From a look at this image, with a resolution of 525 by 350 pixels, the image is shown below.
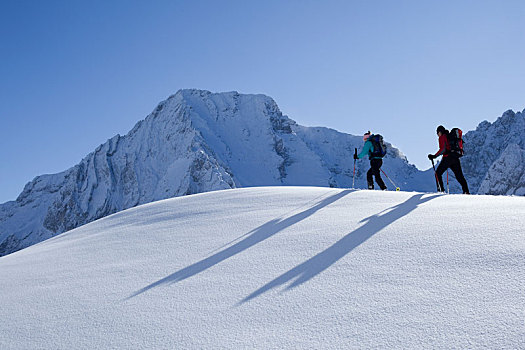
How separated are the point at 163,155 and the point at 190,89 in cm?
3027

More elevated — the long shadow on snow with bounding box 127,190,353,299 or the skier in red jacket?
the skier in red jacket

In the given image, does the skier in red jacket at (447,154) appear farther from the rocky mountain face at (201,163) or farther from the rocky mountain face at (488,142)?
the rocky mountain face at (488,142)

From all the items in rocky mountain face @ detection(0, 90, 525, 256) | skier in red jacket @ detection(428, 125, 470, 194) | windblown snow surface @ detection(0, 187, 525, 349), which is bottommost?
windblown snow surface @ detection(0, 187, 525, 349)

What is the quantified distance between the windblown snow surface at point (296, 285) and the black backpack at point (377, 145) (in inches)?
178

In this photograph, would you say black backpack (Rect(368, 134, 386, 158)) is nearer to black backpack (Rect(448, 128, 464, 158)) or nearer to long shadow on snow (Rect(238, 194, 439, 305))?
black backpack (Rect(448, 128, 464, 158))

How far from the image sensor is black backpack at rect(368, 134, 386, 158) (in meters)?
10.6

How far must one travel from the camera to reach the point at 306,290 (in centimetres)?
346

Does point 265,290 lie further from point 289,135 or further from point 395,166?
point 395,166

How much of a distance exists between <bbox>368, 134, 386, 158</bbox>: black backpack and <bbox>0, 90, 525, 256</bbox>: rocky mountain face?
93.7 metres

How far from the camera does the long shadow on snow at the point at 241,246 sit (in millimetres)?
4246

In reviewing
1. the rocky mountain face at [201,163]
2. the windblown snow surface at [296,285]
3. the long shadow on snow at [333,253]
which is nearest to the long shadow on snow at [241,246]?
the windblown snow surface at [296,285]

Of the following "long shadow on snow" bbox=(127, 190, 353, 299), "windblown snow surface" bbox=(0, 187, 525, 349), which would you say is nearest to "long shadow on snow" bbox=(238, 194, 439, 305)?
"windblown snow surface" bbox=(0, 187, 525, 349)

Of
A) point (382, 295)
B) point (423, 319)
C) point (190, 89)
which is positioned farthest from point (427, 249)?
point (190, 89)

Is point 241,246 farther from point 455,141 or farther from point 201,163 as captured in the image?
point 201,163
